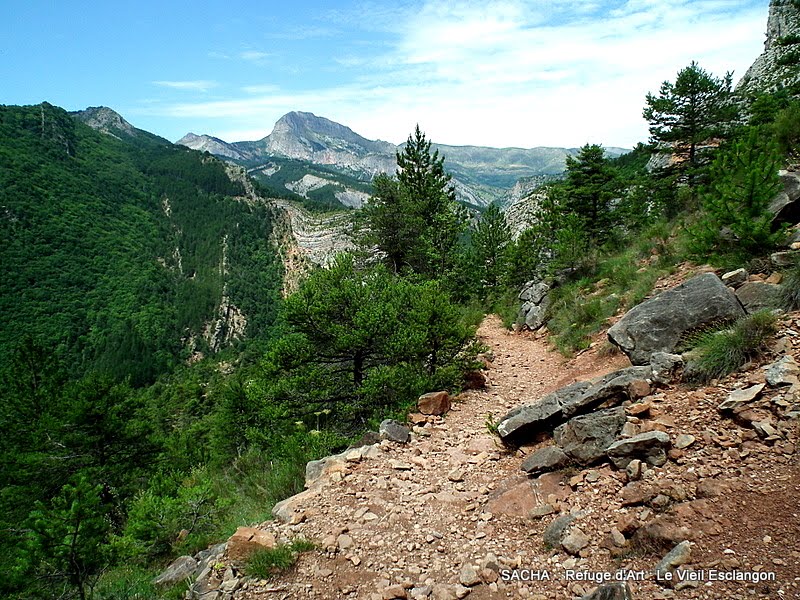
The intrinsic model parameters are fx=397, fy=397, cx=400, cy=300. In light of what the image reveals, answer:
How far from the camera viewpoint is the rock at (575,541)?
3520 millimetres

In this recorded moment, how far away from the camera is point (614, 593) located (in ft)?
8.71

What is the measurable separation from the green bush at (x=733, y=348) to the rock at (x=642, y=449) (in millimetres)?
1352

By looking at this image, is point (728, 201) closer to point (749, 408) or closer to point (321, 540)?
point (749, 408)

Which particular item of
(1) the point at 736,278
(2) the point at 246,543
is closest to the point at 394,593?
(2) the point at 246,543

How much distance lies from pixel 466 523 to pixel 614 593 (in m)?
2.12

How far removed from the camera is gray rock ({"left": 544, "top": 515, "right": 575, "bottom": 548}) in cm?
374

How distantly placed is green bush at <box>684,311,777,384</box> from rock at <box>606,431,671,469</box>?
135cm

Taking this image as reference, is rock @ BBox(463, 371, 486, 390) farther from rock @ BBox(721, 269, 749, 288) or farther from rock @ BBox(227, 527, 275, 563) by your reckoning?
rock @ BBox(227, 527, 275, 563)

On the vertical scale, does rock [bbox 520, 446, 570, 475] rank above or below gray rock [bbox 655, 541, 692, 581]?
below

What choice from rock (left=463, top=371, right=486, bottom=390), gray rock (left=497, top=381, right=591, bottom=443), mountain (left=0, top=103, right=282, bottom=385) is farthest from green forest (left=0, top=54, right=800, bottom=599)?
mountain (left=0, top=103, right=282, bottom=385)

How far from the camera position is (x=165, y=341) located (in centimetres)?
11906

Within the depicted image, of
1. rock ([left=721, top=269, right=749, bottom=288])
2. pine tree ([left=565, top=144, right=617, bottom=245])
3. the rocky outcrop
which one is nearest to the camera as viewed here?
rock ([left=721, top=269, right=749, bottom=288])

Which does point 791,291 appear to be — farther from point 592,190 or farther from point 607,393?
point 592,190

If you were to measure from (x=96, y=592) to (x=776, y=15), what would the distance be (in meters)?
64.9
